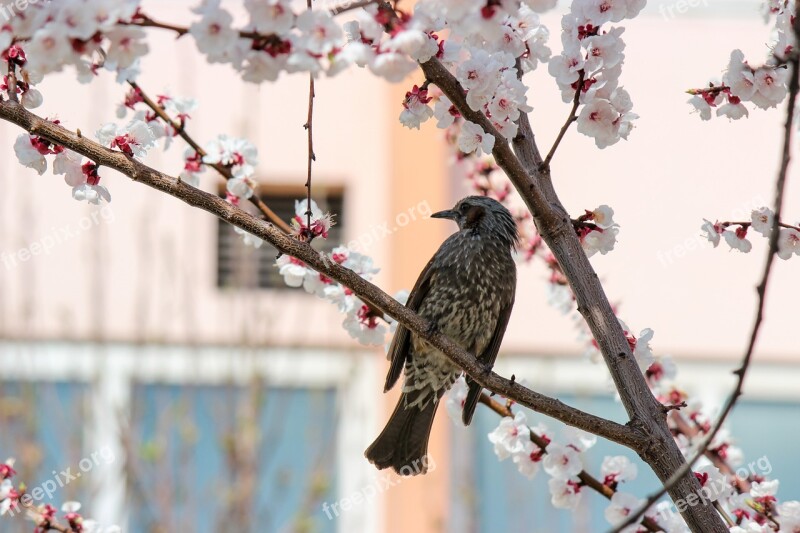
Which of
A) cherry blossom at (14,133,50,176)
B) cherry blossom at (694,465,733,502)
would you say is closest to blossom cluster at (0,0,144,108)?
cherry blossom at (14,133,50,176)

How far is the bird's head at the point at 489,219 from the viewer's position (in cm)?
319

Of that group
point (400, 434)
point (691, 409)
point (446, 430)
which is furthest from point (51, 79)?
point (691, 409)

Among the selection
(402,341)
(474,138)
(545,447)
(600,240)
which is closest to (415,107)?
(474,138)

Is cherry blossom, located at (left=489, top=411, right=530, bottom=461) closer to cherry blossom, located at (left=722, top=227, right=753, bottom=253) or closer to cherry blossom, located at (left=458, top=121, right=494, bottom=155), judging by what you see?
cherry blossom, located at (left=722, top=227, right=753, bottom=253)

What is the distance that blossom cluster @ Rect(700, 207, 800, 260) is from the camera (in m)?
2.09

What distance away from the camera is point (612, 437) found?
196 centimetres

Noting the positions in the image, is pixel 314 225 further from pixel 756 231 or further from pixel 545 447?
pixel 756 231

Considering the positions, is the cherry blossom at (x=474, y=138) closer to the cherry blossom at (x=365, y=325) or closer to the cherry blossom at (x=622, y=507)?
the cherry blossom at (x=365, y=325)

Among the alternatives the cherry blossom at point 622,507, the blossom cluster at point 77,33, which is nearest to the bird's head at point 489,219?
the cherry blossom at point 622,507

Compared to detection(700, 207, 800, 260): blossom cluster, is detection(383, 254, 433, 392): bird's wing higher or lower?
higher

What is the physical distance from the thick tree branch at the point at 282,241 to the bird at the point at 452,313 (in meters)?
0.93

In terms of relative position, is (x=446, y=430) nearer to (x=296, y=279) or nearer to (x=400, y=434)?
(x=400, y=434)

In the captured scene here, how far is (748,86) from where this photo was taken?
2.04 m

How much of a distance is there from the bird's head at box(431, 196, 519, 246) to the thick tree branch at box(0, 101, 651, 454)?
1171mm
